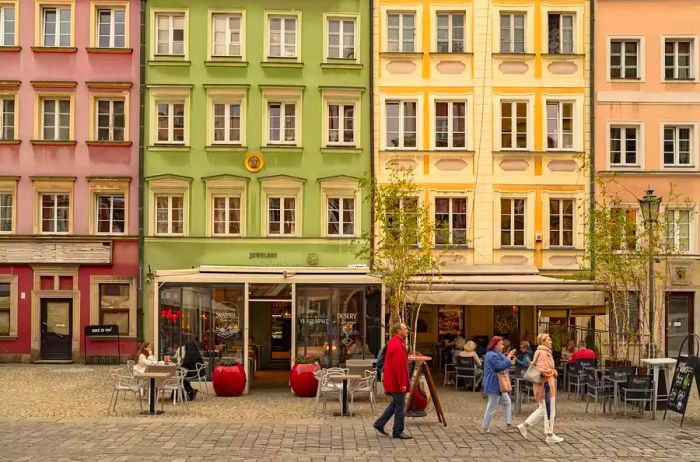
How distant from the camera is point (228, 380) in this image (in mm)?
21562

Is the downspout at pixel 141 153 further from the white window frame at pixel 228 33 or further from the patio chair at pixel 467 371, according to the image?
the patio chair at pixel 467 371

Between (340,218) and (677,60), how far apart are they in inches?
511

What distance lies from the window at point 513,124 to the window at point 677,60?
17.4 ft

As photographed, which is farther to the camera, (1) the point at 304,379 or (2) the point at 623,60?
(2) the point at 623,60

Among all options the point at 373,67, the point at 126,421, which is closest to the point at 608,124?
the point at 373,67

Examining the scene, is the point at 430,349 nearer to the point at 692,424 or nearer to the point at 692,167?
the point at 692,167

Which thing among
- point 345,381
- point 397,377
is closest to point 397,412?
point 397,377

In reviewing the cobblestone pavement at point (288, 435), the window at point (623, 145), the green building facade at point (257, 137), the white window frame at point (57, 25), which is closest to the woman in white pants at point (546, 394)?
the cobblestone pavement at point (288, 435)

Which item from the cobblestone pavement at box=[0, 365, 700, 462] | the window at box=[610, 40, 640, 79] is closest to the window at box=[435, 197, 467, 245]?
the window at box=[610, 40, 640, 79]

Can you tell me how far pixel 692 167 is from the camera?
31.9 m

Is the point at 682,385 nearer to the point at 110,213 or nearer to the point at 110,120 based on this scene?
the point at 110,213

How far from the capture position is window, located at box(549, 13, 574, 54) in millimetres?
31906

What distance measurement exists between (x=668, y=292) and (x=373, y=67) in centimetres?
1278

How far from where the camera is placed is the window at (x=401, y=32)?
104 ft
